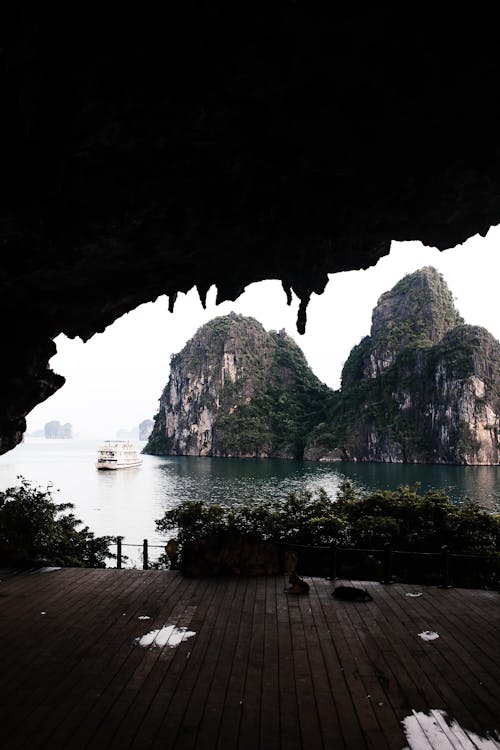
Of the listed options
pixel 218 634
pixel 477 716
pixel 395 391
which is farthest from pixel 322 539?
pixel 395 391

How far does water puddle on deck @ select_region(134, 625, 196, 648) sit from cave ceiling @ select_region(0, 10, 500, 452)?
24.3ft

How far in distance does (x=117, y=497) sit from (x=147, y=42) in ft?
177

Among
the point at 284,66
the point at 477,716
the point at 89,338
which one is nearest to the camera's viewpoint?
the point at 477,716

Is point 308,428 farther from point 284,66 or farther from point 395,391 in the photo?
point 284,66

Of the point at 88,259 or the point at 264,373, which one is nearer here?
the point at 88,259

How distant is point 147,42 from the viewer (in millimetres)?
6320

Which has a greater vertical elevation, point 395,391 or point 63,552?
point 395,391

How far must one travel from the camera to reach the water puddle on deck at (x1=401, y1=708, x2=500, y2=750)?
4.46 metres

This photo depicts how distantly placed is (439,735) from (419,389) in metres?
121

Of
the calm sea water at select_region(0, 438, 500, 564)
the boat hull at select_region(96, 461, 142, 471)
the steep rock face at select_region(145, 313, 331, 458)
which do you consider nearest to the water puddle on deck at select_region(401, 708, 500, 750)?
the calm sea water at select_region(0, 438, 500, 564)

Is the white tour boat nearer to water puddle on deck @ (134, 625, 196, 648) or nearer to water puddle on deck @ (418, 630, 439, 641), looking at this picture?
water puddle on deck @ (134, 625, 196, 648)

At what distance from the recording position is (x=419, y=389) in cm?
11781

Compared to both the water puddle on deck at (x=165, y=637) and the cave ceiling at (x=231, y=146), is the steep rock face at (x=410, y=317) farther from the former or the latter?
the water puddle on deck at (x=165, y=637)

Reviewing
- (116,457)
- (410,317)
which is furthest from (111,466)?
(410,317)
